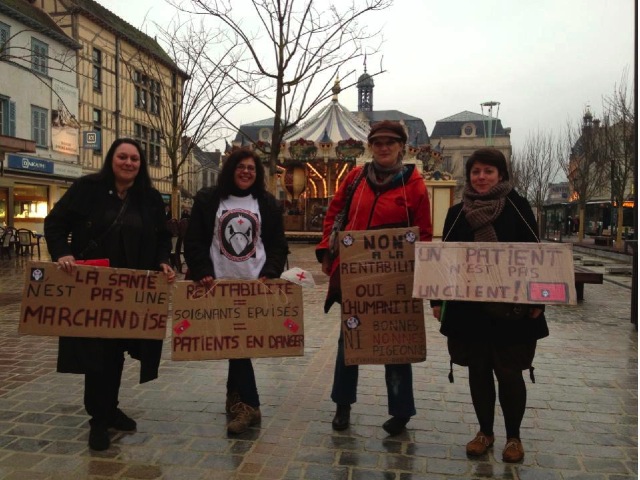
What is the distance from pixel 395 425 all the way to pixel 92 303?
81.7 inches

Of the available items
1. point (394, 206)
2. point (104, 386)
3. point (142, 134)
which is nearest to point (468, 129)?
point (142, 134)

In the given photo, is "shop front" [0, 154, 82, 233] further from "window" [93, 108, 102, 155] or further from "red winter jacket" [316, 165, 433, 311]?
"red winter jacket" [316, 165, 433, 311]

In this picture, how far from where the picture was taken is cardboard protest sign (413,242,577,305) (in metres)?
3.00

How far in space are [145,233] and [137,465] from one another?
4.59 feet

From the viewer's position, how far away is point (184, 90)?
18938 mm

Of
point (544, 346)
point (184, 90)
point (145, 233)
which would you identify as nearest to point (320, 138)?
point (184, 90)

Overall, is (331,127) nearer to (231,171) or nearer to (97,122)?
(97,122)

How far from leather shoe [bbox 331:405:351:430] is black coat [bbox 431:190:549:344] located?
0.94m

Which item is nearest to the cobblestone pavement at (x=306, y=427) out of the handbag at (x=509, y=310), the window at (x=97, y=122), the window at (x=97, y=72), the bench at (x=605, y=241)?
the handbag at (x=509, y=310)

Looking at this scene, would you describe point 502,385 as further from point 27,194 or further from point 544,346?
point 27,194

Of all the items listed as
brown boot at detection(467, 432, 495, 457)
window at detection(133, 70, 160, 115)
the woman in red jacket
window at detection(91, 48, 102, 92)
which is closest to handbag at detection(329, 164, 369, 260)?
the woman in red jacket

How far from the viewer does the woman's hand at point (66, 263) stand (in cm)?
328

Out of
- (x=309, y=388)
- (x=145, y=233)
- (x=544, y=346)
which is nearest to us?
(x=145, y=233)

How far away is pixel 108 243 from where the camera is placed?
3475 mm
